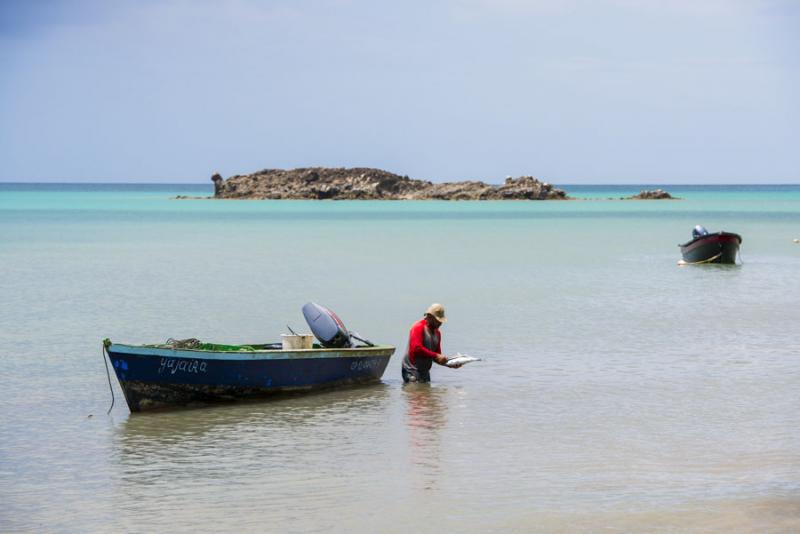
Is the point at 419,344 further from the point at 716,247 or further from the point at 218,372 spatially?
the point at 716,247

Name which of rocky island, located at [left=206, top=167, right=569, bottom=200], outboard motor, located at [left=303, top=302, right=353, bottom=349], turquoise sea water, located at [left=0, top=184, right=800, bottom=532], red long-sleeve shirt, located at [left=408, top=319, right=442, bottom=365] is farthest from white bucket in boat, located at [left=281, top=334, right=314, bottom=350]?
rocky island, located at [left=206, top=167, right=569, bottom=200]

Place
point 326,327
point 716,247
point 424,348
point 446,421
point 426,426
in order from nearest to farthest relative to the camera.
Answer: point 426,426 → point 446,421 → point 326,327 → point 424,348 → point 716,247

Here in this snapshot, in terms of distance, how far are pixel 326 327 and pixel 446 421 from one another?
113 inches

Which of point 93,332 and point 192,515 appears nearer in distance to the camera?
point 192,515

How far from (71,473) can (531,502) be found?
4.97 metres

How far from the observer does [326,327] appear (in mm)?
16969

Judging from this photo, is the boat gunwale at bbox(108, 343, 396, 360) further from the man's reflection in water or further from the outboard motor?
the man's reflection in water

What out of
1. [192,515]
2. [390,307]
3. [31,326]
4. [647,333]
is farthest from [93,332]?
[192,515]

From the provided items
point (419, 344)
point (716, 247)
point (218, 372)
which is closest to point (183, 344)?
point (218, 372)

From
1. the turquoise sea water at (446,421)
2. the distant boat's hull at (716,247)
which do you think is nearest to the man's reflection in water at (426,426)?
the turquoise sea water at (446,421)

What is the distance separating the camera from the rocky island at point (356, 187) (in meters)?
173

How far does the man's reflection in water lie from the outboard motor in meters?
1.26

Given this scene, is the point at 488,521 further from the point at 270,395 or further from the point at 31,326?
the point at 31,326

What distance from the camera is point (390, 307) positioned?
28906 millimetres
